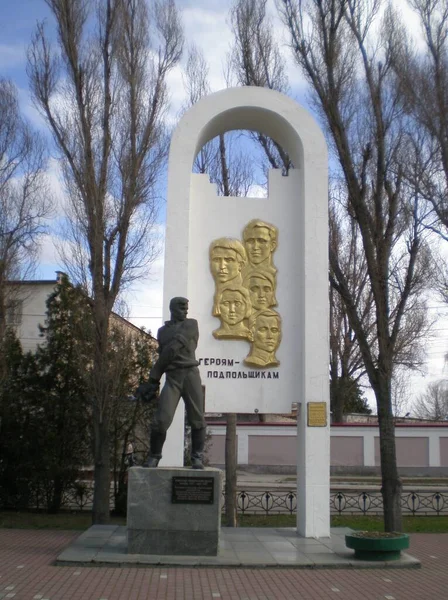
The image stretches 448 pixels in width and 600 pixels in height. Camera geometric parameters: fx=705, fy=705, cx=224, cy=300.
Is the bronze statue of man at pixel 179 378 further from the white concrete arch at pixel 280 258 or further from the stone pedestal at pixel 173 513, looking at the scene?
the white concrete arch at pixel 280 258

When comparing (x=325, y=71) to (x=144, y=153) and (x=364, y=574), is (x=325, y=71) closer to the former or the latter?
(x=144, y=153)

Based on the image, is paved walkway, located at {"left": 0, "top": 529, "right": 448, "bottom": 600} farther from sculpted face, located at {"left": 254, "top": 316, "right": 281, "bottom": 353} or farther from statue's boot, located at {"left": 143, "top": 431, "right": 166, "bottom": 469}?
sculpted face, located at {"left": 254, "top": 316, "right": 281, "bottom": 353}

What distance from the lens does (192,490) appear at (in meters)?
9.12

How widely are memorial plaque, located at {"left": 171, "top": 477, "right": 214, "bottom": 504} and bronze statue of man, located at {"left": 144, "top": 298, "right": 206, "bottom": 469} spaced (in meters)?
0.45

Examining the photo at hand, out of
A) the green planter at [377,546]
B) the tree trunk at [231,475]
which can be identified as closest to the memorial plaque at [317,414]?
the green planter at [377,546]

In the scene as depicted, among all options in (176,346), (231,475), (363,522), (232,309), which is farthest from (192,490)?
(363,522)

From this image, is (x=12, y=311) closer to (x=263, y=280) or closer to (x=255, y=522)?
(x=255, y=522)

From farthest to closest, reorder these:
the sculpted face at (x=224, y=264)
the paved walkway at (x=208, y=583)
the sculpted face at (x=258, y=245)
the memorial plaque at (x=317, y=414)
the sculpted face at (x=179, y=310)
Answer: the sculpted face at (x=258, y=245) → the sculpted face at (x=224, y=264) → the memorial plaque at (x=317, y=414) → the sculpted face at (x=179, y=310) → the paved walkway at (x=208, y=583)

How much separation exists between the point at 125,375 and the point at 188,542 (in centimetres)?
755

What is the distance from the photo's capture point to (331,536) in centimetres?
1102

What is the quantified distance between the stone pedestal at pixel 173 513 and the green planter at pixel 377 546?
182 cm

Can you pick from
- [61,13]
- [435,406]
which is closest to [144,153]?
[61,13]

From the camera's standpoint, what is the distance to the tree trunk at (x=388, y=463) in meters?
12.7

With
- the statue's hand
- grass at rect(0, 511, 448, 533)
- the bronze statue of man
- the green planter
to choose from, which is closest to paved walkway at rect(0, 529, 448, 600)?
the green planter
